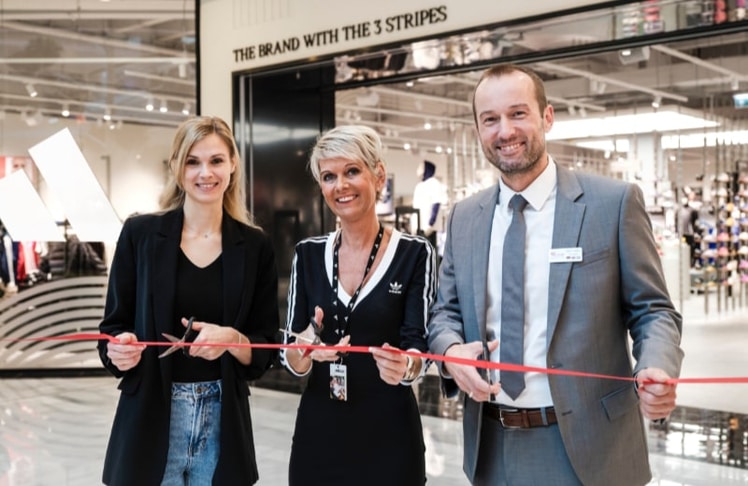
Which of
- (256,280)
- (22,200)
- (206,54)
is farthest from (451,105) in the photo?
(256,280)

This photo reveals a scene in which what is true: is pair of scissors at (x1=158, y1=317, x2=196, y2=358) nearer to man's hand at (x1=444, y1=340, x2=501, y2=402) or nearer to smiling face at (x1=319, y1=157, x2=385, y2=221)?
smiling face at (x1=319, y1=157, x2=385, y2=221)

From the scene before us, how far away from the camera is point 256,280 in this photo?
2.49 meters

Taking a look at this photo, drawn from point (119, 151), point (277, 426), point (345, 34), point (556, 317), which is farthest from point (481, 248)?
point (119, 151)

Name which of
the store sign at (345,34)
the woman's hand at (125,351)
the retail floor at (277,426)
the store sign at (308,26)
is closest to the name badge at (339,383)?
the woman's hand at (125,351)

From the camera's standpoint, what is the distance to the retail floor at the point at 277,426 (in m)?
4.82

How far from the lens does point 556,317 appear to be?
6.26 ft

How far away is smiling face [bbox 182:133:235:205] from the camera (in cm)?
241

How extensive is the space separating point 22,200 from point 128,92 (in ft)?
5.72

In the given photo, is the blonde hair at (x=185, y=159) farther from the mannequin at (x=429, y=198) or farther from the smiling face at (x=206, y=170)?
the mannequin at (x=429, y=198)

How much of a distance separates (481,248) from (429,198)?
725 centimetres

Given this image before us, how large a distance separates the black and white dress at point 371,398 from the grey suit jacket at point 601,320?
0.28 m

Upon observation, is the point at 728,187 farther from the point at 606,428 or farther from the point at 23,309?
the point at 23,309

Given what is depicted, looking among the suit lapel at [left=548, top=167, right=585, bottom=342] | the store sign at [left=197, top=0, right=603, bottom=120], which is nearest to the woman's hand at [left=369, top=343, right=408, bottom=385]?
the suit lapel at [left=548, top=167, right=585, bottom=342]

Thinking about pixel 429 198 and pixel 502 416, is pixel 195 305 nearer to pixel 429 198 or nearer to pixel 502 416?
pixel 502 416
